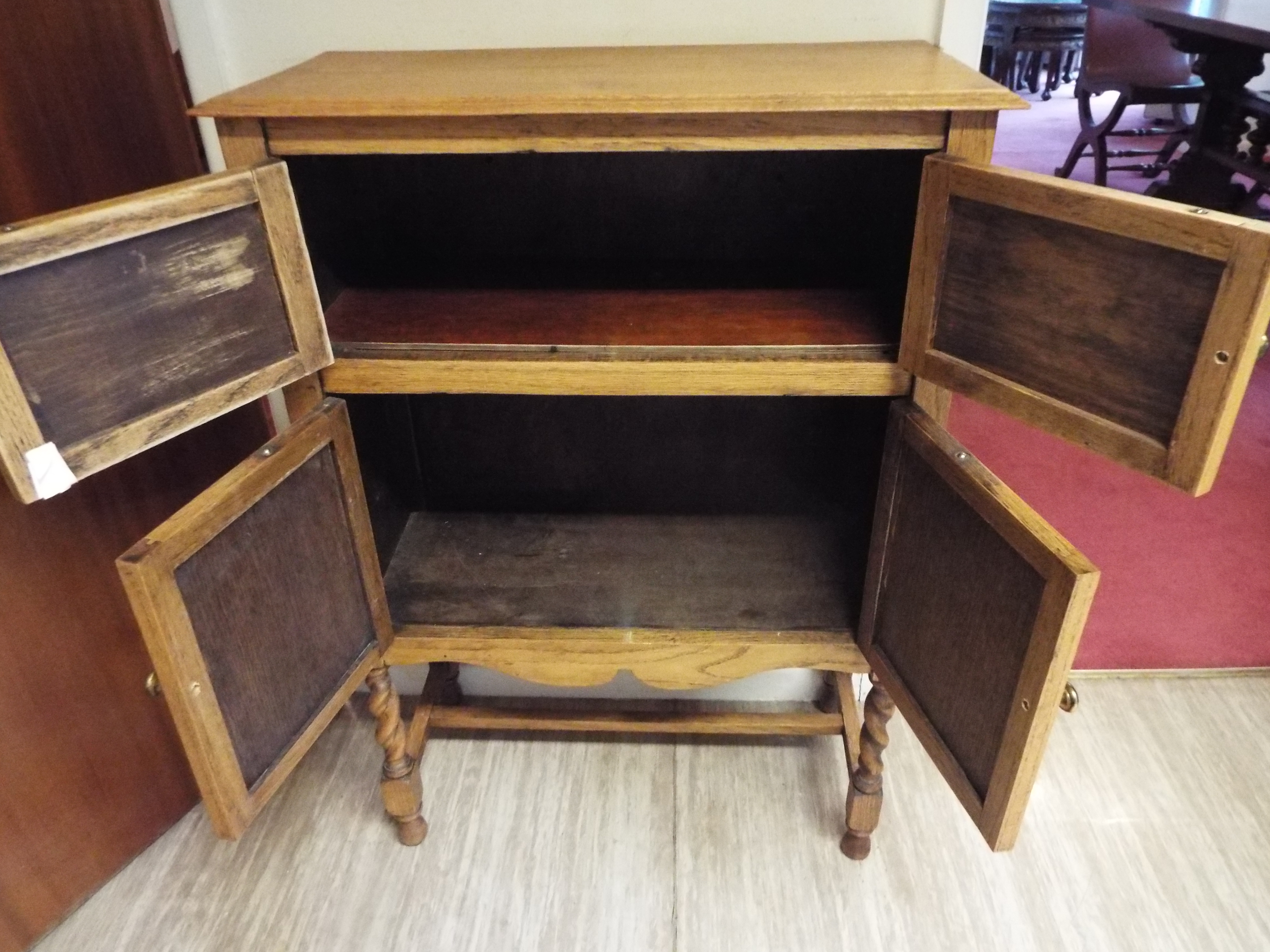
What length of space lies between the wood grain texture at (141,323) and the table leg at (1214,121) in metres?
2.87

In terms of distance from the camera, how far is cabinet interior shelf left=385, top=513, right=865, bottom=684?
111cm

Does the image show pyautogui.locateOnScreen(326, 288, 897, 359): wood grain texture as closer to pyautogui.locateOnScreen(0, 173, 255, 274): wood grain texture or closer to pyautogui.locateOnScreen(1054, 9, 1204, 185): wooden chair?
pyautogui.locateOnScreen(0, 173, 255, 274): wood grain texture

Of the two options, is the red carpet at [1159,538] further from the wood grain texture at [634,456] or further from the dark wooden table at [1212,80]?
the dark wooden table at [1212,80]

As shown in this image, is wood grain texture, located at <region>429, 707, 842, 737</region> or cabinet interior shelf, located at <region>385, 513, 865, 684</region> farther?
wood grain texture, located at <region>429, 707, 842, 737</region>

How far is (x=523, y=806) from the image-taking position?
1359 mm

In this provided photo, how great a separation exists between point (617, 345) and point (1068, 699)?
0.52 metres

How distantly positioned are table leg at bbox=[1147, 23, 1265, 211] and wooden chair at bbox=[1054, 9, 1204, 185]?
0.33m

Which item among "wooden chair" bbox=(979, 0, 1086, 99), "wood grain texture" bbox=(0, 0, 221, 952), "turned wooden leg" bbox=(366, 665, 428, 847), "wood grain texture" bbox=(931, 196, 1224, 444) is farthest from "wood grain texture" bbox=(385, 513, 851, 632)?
"wooden chair" bbox=(979, 0, 1086, 99)

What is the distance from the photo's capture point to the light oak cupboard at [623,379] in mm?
714

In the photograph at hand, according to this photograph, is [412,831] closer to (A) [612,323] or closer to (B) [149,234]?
(A) [612,323]

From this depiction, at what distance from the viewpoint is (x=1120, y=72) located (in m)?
→ 3.46

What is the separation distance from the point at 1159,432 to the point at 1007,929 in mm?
769

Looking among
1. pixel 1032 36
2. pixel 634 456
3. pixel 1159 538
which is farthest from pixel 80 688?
pixel 1032 36

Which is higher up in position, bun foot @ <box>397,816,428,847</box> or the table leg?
the table leg
